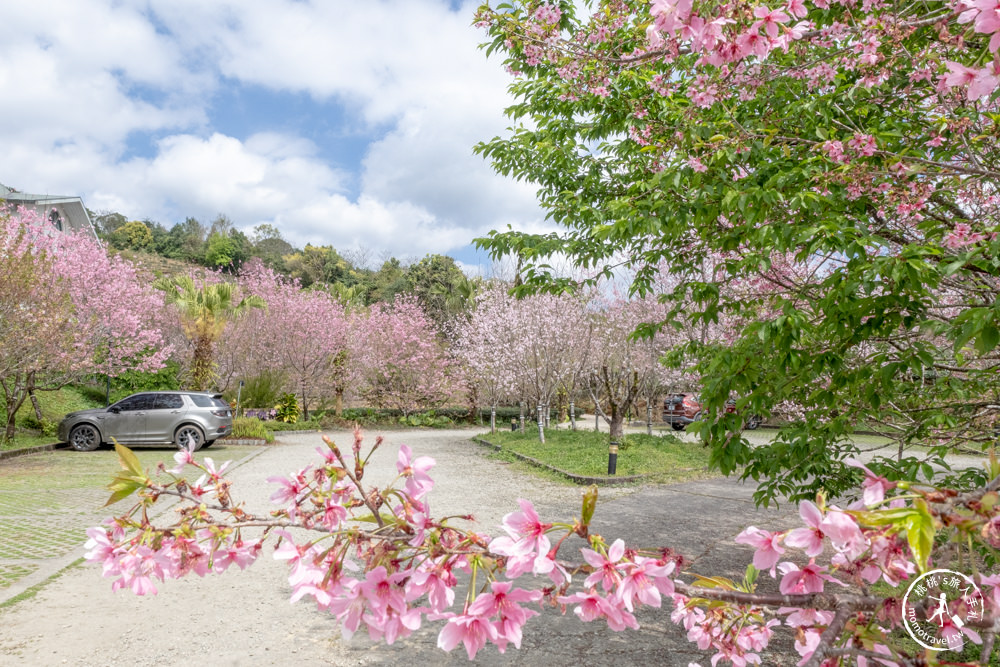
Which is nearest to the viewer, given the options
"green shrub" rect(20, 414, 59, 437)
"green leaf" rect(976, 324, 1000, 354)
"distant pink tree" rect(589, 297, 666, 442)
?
"green leaf" rect(976, 324, 1000, 354)

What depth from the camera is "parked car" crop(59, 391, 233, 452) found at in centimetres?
1541

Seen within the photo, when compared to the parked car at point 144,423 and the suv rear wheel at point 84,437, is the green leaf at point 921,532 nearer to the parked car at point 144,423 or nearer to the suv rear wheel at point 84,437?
the parked car at point 144,423

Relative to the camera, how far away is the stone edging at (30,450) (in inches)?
539

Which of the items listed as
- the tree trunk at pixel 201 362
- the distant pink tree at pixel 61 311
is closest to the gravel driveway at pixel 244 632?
the distant pink tree at pixel 61 311

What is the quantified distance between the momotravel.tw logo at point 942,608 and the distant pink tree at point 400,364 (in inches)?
971

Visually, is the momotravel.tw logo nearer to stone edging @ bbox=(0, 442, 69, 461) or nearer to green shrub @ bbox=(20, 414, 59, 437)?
stone edging @ bbox=(0, 442, 69, 461)

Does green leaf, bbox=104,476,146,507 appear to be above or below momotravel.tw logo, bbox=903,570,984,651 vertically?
above

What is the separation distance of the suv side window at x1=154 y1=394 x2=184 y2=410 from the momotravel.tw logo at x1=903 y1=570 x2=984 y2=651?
56.3 ft

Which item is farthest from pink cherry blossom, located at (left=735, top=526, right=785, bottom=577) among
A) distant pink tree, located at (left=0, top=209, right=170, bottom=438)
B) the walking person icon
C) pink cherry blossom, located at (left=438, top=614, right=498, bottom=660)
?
distant pink tree, located at (left=0, top=209, right=170, bottom=438)

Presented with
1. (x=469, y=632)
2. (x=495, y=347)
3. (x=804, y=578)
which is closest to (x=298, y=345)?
(x=495, y=347)

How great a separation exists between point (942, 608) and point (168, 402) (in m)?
17.5

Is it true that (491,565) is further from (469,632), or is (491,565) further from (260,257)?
(260,257)

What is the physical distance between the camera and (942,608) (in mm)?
1193

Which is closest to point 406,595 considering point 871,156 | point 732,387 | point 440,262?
Result: point 732,387
